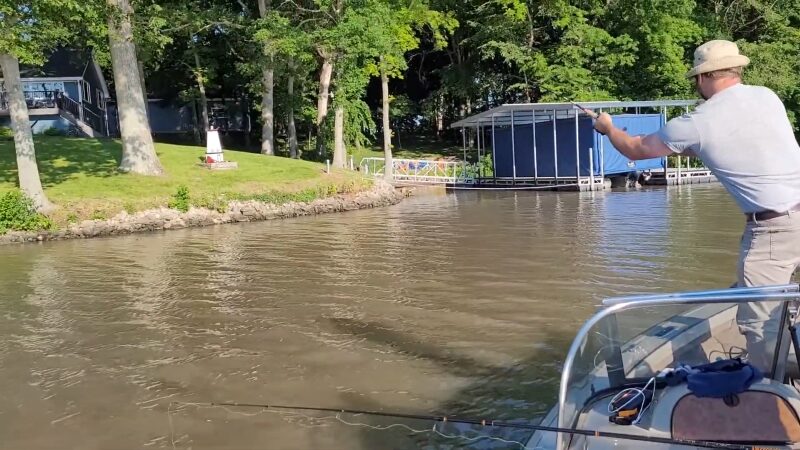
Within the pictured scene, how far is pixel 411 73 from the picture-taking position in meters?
52.0

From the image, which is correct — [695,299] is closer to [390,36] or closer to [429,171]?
[390,36]

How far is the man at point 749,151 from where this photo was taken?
3518mm

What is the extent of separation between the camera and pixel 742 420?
290cm

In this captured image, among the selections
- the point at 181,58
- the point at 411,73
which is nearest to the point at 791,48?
the point at 411,73

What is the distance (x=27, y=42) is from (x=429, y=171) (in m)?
20.7

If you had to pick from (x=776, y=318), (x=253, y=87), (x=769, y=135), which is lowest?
(x=776, y=318)

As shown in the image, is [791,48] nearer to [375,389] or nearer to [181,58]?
[181,58]

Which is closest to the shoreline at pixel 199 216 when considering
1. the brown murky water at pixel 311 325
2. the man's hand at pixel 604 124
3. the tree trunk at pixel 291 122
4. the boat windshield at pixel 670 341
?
the brown murky water at pixel 311 325

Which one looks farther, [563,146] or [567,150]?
[563,146]

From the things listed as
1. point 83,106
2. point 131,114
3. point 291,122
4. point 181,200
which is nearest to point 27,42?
point 181,200

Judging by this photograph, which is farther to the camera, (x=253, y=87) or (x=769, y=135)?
(x=253, y=87)

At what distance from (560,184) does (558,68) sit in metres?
10.6

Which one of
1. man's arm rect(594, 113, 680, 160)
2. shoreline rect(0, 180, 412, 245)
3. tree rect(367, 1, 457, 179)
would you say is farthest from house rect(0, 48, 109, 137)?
man's arm rect(594, 113, 680, 160)

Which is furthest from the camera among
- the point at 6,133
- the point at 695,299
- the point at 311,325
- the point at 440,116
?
the point at 440,116
